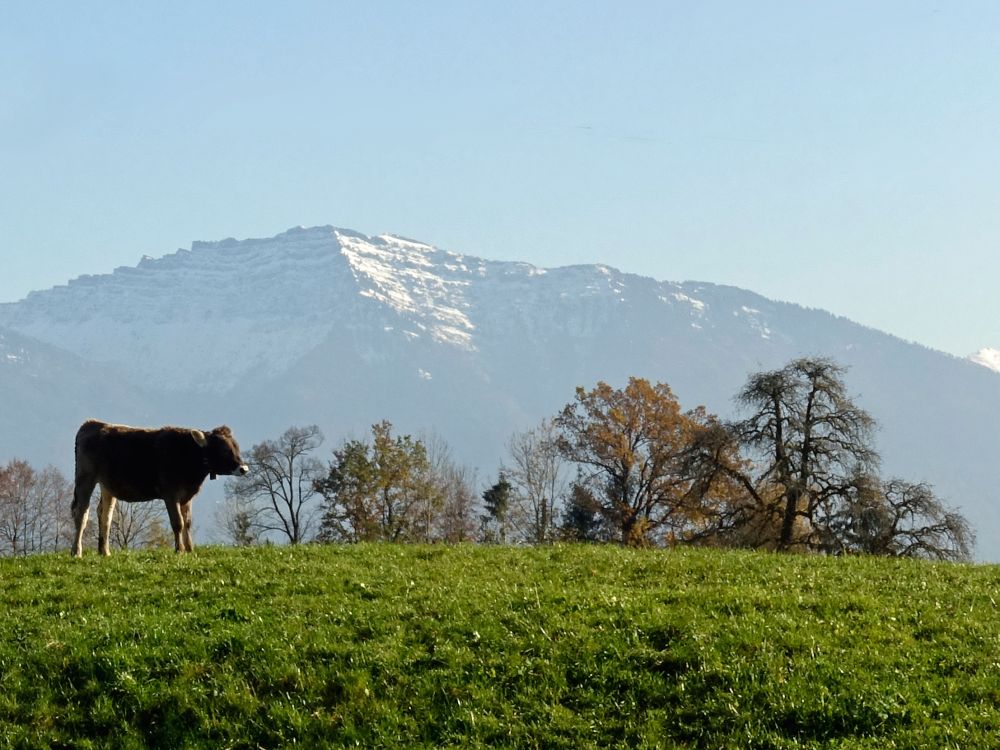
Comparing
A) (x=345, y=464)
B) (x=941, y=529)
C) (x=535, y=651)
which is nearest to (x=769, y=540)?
(x=941, y=529)

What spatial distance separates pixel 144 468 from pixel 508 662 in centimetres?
1456

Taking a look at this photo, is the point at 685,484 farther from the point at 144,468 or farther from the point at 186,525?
the point at 144,468

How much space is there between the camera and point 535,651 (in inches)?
679

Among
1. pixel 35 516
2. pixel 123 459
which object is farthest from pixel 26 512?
pixel 123 459

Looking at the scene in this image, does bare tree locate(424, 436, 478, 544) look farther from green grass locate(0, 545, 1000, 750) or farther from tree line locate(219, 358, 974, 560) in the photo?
green grass locate(0, 545, 1000, 750)

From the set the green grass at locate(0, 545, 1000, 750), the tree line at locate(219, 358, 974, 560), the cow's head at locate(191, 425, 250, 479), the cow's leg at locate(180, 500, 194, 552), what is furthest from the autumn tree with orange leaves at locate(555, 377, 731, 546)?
the green grass at locate(0, 545, 1000, 750)

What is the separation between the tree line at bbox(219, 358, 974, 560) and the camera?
5428cm

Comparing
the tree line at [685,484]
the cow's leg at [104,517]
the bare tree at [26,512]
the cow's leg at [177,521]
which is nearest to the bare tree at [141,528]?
the bare tree at [26,512]

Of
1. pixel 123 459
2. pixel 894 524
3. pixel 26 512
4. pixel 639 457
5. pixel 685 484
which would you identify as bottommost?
pixel 26 512

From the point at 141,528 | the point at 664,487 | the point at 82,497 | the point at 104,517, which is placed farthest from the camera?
the point at 141,528

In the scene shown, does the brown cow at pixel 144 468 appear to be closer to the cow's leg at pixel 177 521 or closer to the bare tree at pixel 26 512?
the cow's leg at pixel 177 521

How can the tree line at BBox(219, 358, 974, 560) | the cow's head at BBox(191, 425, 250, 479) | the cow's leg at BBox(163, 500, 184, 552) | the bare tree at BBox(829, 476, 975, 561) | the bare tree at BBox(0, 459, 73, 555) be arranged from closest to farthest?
the cow's leg at BBox(163, 500, 184, 552) < the cow's head at BBox(191, 425, 250, 479) < the bare tree at BBox(829, 476, 975, 561) < the tree line at BBox(219, 358, 974, 560) < the bare tree at BBox(0, 459, 73, 555)

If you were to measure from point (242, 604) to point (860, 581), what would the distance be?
11.8m

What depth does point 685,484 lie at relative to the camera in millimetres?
72125
